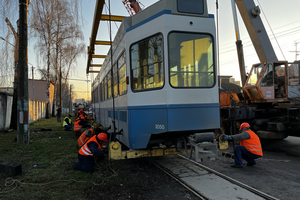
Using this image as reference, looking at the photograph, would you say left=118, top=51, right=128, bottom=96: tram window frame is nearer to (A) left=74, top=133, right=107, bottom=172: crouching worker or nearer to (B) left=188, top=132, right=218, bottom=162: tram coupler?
(A) left=74, top=133, right=107, bottom=172: crouching worker

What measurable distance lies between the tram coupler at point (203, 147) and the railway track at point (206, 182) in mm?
505

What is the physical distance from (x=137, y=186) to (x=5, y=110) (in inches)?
443

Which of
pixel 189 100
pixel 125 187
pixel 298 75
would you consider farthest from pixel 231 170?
pixel 298 75

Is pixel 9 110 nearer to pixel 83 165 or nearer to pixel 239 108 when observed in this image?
pixel 83 165

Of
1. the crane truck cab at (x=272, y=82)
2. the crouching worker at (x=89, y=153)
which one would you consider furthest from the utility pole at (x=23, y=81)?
the crane truck cab at (x=272, y=82)

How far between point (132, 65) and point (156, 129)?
1484 millimetres

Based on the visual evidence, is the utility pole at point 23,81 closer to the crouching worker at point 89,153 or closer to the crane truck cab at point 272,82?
the crouching worker at point 89,153

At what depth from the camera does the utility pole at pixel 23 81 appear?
8.50 m

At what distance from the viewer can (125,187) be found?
4387 mm

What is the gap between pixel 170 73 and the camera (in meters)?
4.57

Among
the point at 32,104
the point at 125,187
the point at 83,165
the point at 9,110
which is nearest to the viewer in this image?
the point at 125,187

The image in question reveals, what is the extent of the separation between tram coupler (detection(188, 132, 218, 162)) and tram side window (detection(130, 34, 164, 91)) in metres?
1.28

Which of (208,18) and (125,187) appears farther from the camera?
(208,18)

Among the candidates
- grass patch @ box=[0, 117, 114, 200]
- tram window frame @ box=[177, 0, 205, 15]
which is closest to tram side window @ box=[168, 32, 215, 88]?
tram window frame @ box=[177, 0, 205, 15]
